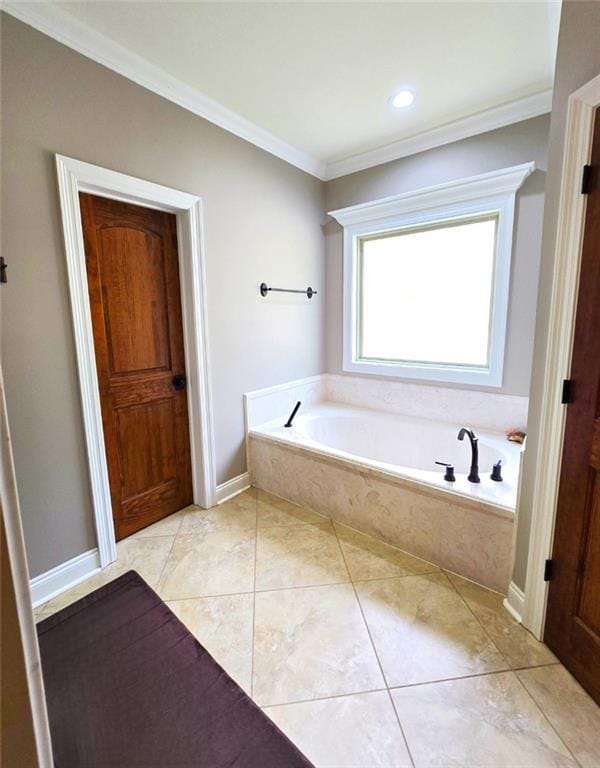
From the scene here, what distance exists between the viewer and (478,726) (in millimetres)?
1153

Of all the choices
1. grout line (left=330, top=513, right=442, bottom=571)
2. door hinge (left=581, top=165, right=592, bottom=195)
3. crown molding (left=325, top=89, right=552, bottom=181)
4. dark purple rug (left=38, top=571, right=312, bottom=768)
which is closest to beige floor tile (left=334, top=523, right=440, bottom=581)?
grout line (left=330, top=513, right=442, bottom=571)

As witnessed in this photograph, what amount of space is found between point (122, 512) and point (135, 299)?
1.30 meters

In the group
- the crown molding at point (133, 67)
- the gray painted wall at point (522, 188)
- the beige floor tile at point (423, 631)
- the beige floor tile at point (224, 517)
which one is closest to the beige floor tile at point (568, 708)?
the beige floor tile at point (423, 631)

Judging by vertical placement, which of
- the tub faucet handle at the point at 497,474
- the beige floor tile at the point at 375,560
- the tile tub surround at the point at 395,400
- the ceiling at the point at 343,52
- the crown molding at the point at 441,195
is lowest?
the beige floor tile at the point at 375,560

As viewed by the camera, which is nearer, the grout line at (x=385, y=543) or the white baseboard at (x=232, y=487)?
the grout line at (x=385, y=543)

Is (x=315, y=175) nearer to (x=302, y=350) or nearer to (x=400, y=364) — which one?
(x=302, y=350)

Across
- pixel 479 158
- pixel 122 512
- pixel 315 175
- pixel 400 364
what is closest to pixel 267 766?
pixel 122 512

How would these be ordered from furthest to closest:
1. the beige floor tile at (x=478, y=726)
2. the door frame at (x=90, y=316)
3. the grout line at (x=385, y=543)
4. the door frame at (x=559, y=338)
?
the grout line at (x=385, y=543), the door frame at (x=90, y=316), the door frame at (x=559, y=338), the beige floor tile at (x=478, y=726)

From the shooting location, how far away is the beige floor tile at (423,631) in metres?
1.35

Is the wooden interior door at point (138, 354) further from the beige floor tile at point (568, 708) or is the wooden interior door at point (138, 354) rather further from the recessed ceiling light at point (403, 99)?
the beige floor tile at point (568, 708)

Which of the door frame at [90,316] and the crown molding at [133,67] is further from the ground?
the crown molding at [133,67]

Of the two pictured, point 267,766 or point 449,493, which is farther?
point 449,493

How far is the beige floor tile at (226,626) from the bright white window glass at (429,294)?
2.25 m

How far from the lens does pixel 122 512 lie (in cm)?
214
